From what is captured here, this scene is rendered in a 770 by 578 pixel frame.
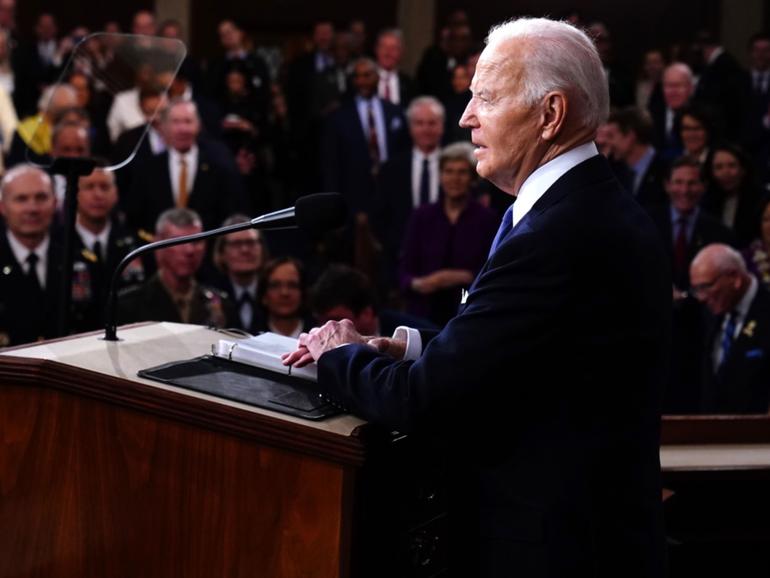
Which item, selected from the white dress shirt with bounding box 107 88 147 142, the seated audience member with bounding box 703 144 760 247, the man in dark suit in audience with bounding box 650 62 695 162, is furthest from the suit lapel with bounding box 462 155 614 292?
the man in dark suit in audience with bounding box 650 62 695 162

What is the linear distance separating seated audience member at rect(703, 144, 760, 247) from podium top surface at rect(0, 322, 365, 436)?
427 centimetres

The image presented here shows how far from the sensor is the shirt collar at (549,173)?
1.71 metres

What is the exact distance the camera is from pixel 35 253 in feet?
14.0

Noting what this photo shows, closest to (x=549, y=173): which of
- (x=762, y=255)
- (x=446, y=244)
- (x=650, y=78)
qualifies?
(x=762, y=255)

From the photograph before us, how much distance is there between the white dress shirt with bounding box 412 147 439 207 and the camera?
6.26m

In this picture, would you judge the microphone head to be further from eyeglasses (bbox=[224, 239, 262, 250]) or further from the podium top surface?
eyeglasses (bbox=[224, 239, 262, 250])

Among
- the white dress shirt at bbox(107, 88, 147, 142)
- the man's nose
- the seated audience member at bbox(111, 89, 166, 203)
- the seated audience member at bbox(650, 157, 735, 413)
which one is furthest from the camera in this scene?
the white dress shirt at bbox(107, 88, 147, 142)

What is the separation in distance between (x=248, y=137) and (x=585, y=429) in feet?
20.8

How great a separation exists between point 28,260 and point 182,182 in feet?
6.30

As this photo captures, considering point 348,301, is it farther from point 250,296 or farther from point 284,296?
point 250,296

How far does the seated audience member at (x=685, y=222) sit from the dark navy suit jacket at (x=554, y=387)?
12.2 ft

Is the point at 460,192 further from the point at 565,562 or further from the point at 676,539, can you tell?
the point at 565,562

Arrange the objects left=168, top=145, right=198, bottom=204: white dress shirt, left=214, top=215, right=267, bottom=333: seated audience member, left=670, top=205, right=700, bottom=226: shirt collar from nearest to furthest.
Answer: left=214, top=215, right=267, bottom=333: seated audience member < left=670, top=205, right=700, bottom=226: shirt collar < left=168, top=145, right=198, bottom=204: white dress shirt

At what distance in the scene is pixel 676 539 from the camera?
270 centimetres
